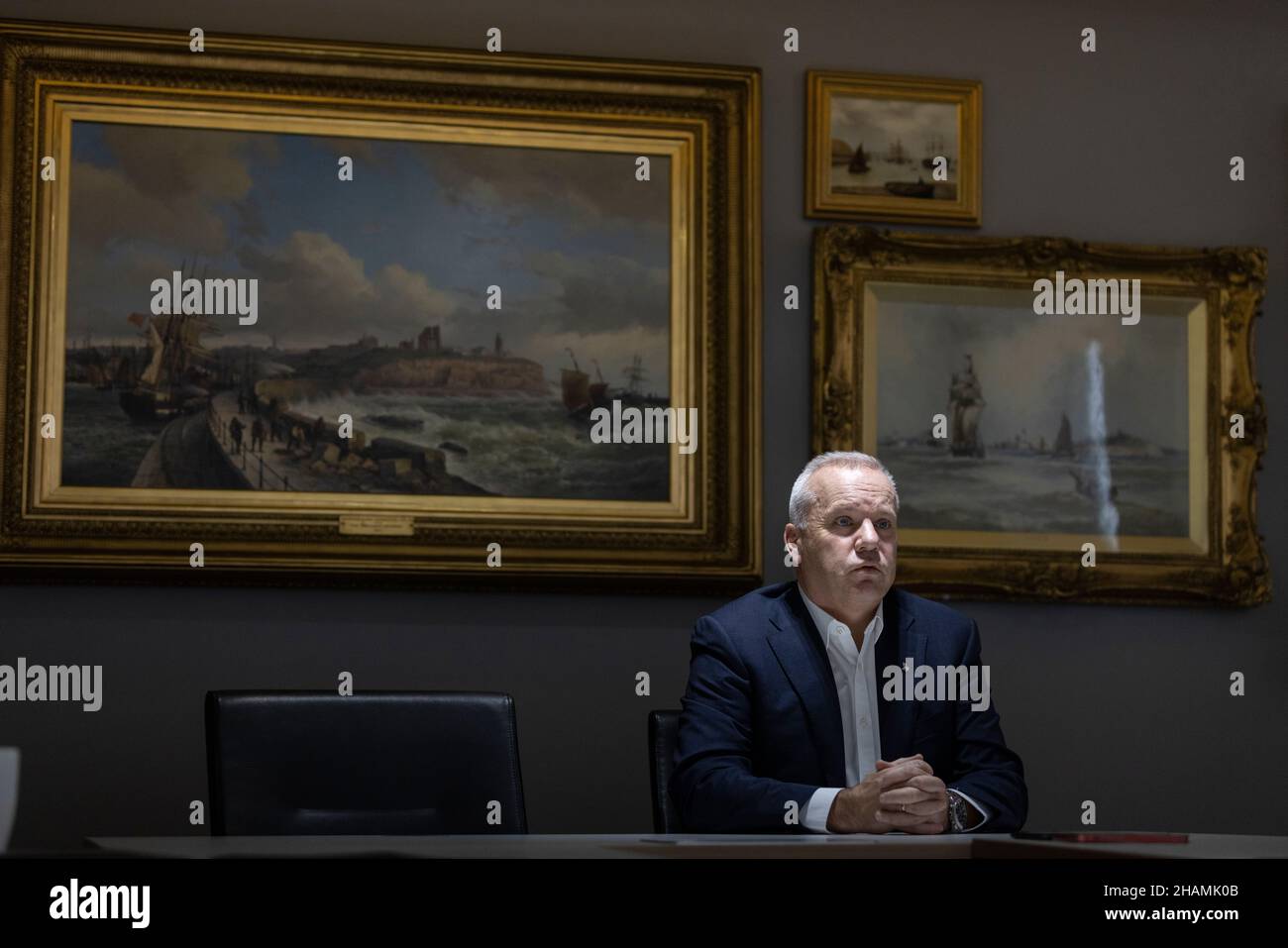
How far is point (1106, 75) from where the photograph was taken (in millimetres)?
4613

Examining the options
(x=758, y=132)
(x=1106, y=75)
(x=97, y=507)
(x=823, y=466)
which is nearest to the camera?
(x=823, y=466)

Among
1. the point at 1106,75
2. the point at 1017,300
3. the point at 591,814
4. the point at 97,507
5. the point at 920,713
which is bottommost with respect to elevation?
the point at 591,814

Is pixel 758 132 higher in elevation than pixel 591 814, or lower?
higher

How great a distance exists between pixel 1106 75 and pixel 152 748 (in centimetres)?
329

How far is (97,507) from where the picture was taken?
3.95 meters

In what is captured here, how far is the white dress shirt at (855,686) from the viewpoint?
11.3 feet

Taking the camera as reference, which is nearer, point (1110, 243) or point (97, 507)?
point (97, 507)

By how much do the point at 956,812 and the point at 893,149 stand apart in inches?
80.8

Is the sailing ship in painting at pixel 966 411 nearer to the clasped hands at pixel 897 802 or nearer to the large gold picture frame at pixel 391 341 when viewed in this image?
the large gold picture frame at pixel 391 341

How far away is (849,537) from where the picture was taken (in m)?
3.58

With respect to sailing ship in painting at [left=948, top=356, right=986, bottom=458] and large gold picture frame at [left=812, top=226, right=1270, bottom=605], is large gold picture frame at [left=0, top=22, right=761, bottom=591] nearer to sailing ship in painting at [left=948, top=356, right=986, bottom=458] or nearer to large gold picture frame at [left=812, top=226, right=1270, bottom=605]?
large gold picture frame at [left=812, top=226, right=1270, bottom=605]

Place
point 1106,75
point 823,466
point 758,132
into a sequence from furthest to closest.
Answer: point 1106,75 → point 758,132 → point 823,466
